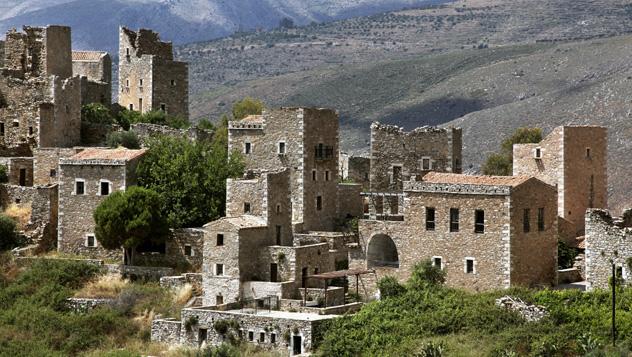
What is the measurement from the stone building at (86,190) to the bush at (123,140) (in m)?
6.34

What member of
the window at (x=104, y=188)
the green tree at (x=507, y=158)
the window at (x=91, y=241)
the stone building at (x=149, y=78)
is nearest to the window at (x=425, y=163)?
the green tree at (x=507, y=158)

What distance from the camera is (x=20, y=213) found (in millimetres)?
63562

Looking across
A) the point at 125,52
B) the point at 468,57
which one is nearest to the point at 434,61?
the point at 468,57

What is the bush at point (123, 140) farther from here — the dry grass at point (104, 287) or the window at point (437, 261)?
the window at point (437, 261)

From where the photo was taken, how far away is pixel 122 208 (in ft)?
191

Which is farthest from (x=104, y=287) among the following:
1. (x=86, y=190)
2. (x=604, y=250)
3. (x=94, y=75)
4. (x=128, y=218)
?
(x=94, y=75)

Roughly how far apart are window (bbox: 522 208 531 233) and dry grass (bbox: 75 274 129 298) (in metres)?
15.4

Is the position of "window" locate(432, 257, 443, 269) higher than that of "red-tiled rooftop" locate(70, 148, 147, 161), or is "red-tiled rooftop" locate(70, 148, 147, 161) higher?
"red-tiled rooftop" locate(70, 148, 147, 161)

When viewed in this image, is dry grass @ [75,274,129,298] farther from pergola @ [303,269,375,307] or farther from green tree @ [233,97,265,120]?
green tree @ [233,97,265,120]

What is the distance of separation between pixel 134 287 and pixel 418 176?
484 inches

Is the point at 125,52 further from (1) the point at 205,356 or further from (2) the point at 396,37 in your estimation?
(2) the point at 396,37

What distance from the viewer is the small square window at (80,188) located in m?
61.1

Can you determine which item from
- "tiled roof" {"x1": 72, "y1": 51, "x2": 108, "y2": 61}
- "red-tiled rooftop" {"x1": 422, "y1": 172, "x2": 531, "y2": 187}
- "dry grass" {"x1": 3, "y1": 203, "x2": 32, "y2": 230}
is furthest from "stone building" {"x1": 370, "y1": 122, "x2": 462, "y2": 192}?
"tiled roof" {"x1": 72, "y1": 51, "x2": 108, "y2": 61}

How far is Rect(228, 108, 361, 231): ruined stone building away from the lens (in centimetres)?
6181
